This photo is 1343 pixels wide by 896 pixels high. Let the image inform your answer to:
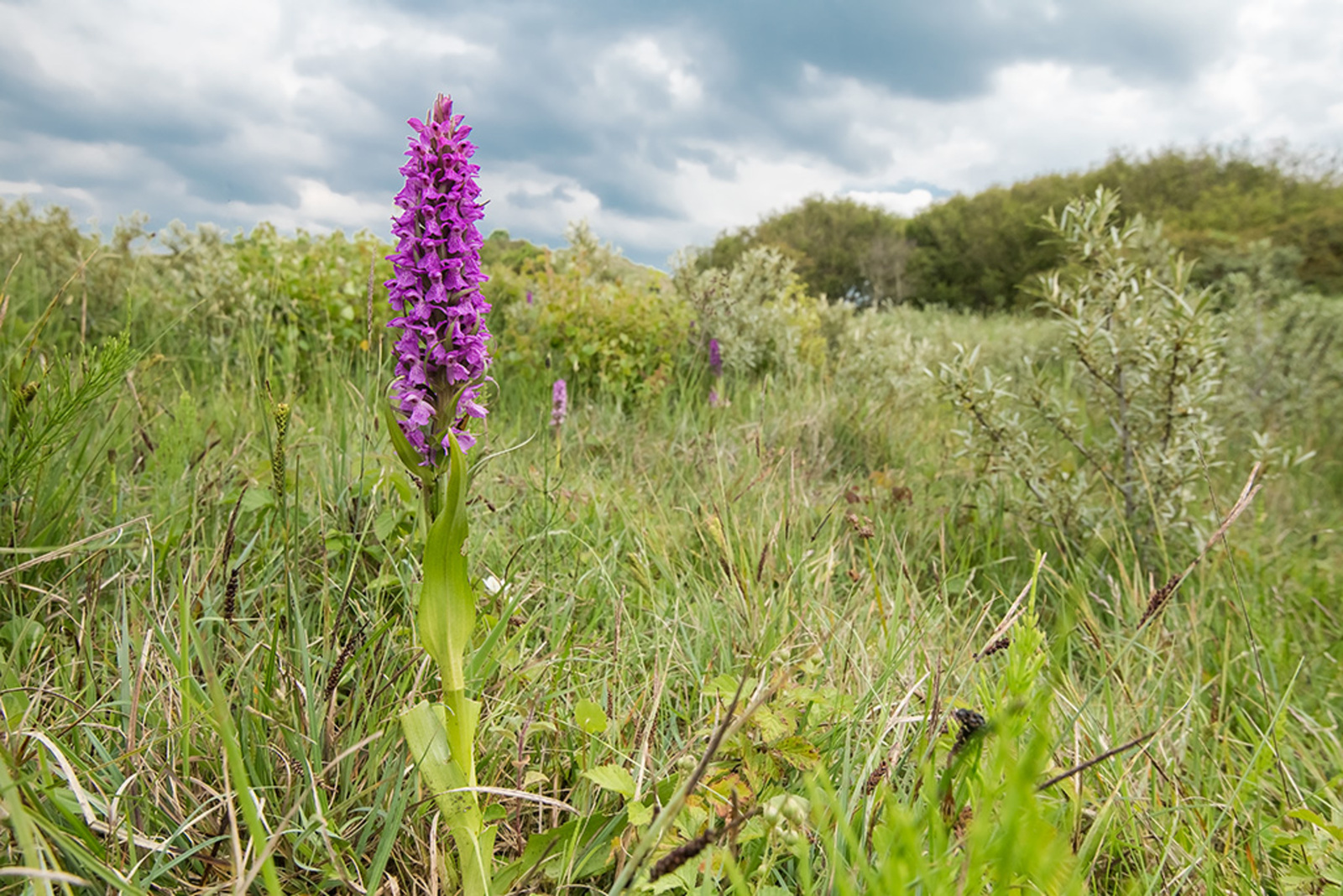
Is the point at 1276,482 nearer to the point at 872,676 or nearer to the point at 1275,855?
the point at 1275,855

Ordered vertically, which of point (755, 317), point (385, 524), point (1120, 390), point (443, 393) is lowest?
point (385, 524)

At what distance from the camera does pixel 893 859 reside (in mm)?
543

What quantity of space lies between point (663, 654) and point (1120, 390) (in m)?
2.73

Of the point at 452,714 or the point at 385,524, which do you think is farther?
the point at 385,524

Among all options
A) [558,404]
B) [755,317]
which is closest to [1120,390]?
[558,404]

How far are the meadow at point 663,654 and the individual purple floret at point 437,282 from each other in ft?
0.81

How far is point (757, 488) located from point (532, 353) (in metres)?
3.08

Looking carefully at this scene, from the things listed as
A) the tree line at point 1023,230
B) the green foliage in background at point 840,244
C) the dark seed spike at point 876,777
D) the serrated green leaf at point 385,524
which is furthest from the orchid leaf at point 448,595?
the green foliage in background at point 840,244

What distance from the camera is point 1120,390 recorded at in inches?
133

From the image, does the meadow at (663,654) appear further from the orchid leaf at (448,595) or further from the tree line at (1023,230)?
the tree line at (1023,230)

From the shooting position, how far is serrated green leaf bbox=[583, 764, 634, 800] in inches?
44.5

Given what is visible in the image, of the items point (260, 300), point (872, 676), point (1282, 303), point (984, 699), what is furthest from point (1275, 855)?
point (1282, 303)

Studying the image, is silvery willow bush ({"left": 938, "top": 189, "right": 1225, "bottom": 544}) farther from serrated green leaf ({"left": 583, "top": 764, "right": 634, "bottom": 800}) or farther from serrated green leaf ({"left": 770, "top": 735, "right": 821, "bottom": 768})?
serrated green leaf ({"left": 583, "top": 764, "right": 634, "bottom": 800})

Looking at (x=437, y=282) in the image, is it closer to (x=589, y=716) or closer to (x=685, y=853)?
(x=589, y=716)
